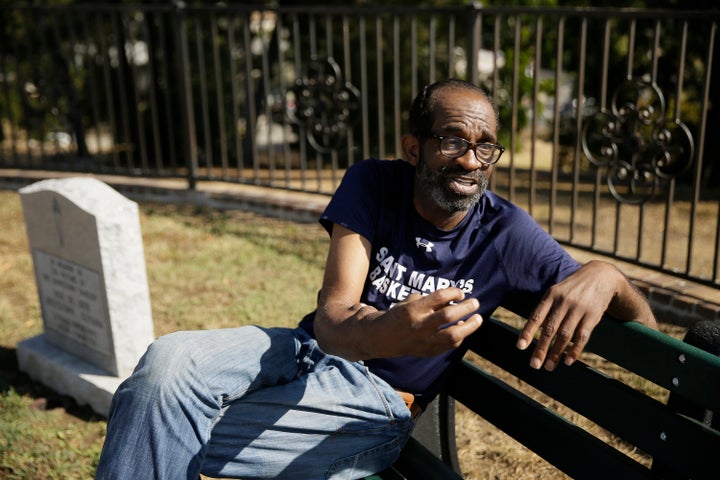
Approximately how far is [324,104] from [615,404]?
4.81 metres

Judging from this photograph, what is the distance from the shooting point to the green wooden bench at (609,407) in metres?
1.51

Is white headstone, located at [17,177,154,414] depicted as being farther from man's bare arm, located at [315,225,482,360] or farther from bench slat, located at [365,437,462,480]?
bench slat, located at [365,437,462,480]

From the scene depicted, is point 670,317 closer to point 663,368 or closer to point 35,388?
point 663,368

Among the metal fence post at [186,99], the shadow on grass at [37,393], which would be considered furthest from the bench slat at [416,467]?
the metal fence post at [186,99]

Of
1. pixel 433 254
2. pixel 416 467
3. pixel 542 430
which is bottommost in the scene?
pixel 416 467

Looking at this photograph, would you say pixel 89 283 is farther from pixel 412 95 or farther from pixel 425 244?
pixel 412 95

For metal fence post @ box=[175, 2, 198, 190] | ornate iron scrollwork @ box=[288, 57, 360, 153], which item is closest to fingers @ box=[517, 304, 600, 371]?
ornate iron scrollwork @ box=[288, 57, 360, 153]

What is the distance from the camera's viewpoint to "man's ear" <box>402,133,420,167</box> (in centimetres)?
223

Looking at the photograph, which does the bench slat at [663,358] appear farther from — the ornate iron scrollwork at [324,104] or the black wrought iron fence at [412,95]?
the ornate iron scrollwork at [324,104]

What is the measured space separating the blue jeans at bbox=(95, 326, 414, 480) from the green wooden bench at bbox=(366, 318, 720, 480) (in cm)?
15

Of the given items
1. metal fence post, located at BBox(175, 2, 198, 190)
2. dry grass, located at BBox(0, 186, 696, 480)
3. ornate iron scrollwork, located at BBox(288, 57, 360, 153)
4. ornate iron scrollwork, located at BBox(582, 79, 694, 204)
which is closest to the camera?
dry grass, located at BBox(0, 186, 696, 480)

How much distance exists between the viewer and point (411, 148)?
2254 millimetres

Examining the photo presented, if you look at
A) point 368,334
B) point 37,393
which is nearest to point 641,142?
point 368,334

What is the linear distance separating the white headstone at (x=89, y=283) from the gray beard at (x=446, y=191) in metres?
1.50
